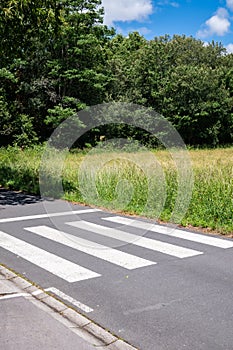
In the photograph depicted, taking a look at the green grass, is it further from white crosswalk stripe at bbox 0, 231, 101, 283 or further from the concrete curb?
the concrete curb

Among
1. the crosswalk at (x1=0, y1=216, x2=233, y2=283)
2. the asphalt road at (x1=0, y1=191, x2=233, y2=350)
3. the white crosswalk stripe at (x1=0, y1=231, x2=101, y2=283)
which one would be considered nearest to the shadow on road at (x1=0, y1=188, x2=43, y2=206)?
the asphalt road at (x1=0, y1=191, x2=233, y2=350)

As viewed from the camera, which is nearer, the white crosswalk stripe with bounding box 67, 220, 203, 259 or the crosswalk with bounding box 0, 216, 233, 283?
the crosswalk with bounding box 0, 216, 233, 283

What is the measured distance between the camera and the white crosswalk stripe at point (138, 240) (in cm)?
737

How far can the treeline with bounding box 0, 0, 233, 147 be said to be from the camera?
32.6 m

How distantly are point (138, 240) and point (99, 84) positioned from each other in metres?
26.6

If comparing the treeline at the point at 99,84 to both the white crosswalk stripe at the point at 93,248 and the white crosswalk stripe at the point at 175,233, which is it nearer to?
the white crosswalk stripe at the point at 175,233

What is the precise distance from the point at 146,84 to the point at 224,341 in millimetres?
36768

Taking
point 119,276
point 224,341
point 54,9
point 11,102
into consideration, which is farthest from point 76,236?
point 11,102

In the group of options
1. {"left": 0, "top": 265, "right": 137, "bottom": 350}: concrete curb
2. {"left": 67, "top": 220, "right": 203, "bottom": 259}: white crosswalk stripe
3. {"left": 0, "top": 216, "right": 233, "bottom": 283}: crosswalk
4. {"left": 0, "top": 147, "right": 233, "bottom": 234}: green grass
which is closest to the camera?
{"left": 0, "top": 265, "right": 137, "bottom": 350}: concrete curb

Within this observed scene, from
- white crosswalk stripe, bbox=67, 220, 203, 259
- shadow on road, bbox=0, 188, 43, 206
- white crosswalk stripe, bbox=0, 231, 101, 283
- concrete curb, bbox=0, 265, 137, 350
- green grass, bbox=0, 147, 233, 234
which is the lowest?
concrete curb, bbox=0, 265, 137, 350

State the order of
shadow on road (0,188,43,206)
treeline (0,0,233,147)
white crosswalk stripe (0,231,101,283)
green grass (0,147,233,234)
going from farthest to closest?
treeline (0,0,233,147) < shadow on road (0,188,43,206) < green grass (0,147,233,234) < white crosswalk stripe (0,231,101,283)

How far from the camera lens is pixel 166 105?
38938mm

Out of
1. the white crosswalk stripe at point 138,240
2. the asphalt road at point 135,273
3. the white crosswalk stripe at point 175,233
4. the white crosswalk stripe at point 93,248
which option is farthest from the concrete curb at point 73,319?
the white crosswalk stripe at point 175,233

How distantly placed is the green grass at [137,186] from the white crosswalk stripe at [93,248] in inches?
104
